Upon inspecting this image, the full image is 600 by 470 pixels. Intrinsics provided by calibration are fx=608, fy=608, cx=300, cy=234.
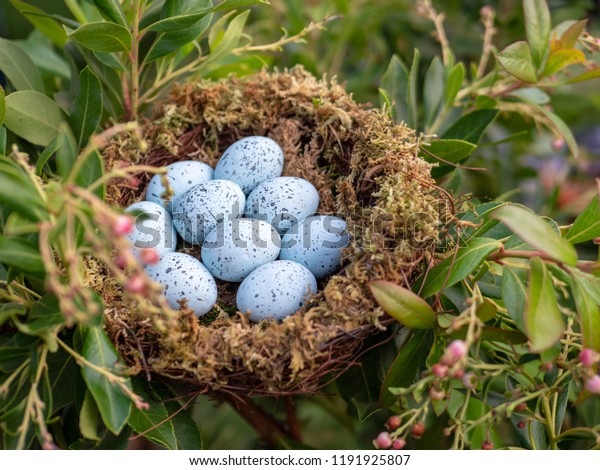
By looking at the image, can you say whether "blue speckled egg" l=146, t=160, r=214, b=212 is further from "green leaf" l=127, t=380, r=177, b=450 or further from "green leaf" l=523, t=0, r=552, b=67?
"green leaf" l=523, t=0, r=552, b=67

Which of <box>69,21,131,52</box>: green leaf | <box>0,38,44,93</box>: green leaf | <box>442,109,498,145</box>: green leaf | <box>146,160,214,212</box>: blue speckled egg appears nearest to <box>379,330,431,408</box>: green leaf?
<box>442,109,498,145</box>: green leaf

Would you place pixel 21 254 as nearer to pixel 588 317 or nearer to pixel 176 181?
pixel 176 181

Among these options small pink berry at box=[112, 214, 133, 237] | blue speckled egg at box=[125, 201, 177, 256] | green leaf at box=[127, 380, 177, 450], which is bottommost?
green leaf at box=[127, 380, 177, 450]

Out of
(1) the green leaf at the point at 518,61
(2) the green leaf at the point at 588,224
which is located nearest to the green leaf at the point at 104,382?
(2) the green leaf at the point at 588,224

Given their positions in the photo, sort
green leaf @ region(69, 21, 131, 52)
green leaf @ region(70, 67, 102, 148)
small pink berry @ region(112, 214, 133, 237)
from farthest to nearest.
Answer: green leaf @ region(70, 67, 102, 148) < green leaf @ region(69, 21, 131, 52) < small pink berry @ region(112, 214, 133, 237)

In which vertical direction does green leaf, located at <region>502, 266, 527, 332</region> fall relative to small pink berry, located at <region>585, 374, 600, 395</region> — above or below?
above
